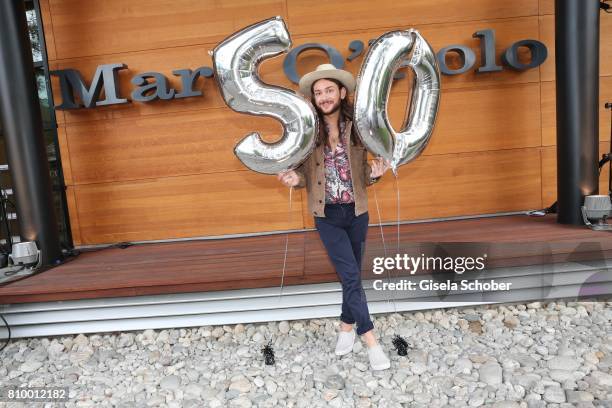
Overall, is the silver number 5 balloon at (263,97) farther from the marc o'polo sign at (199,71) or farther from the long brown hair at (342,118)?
the marc o'polo sign at (199,71)

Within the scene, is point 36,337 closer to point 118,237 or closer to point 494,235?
point 118,237

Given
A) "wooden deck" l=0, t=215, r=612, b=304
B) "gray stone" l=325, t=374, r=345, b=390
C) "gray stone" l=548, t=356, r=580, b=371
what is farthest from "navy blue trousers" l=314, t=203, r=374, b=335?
"gray stone" l=548, t=356, r=580, b=371

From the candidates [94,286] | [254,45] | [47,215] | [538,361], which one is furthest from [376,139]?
[47,215]

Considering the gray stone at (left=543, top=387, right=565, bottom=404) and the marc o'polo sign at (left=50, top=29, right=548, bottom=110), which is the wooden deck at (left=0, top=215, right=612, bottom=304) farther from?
the marc o'polo sign at (left=50, top=29, right=548, bottom=110)

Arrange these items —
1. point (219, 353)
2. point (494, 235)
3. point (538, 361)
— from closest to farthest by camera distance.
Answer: point (538, 361) → point (219, 353) → point (494, 235)

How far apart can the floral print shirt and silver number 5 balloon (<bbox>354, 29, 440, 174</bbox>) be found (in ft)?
0.45

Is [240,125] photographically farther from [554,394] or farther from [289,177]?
[554,394]

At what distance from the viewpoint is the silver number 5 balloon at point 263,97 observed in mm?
1731

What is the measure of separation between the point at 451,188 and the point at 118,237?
3.41 meters

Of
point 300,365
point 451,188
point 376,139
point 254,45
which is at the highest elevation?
point 254,45

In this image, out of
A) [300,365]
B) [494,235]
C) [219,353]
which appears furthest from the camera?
[494,235]

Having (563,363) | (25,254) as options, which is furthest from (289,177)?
(25,254)

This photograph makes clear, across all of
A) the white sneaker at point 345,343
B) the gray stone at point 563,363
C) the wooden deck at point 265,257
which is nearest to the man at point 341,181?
the white sneaker at point 345,343

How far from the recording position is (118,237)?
12.6ft
